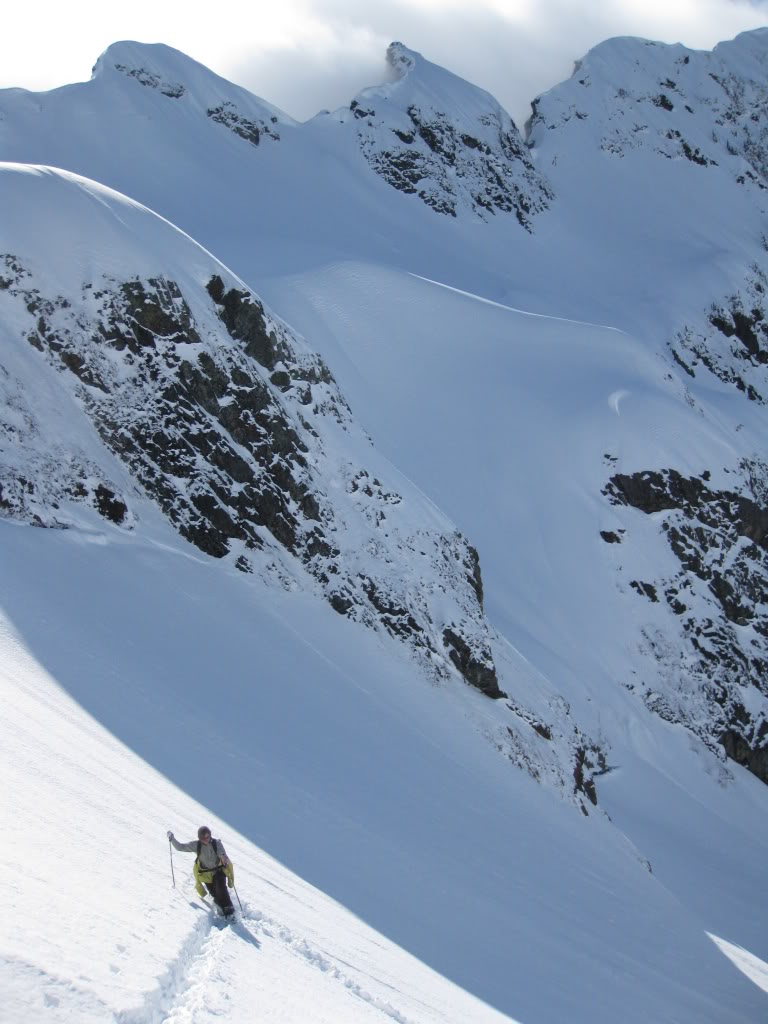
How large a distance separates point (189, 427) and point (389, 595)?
6.45 metres

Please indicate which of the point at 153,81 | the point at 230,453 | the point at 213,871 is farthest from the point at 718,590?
the point at 153,81

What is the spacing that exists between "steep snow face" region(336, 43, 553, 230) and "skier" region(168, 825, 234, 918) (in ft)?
195

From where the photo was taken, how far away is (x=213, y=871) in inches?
365

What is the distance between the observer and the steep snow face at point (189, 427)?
21516mm

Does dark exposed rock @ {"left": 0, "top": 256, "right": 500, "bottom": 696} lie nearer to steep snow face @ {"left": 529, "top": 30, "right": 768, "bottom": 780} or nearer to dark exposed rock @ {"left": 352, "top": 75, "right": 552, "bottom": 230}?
steep snow face @ {"left": 529, "top": 30, "right": 768, "bottom": 780}

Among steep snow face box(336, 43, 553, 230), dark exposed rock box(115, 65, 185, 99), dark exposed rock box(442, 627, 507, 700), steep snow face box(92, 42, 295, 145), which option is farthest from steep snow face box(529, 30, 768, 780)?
dark exposed rock box(115, 65, 185, 99)

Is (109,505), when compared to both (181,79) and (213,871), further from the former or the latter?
(181,79)

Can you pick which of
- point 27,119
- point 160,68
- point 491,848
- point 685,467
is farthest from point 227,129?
point 491,848

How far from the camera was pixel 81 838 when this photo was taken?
9086mm

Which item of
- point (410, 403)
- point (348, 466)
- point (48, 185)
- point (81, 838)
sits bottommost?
point (81, 838)

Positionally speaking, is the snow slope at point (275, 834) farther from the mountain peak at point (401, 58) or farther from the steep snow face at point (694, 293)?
the mountain peak at point (401, 58)

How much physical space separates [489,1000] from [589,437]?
2874 centimetres

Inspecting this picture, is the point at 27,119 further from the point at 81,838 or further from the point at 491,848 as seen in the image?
the point at 81,838

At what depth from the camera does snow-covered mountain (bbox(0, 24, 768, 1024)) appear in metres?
14.6
